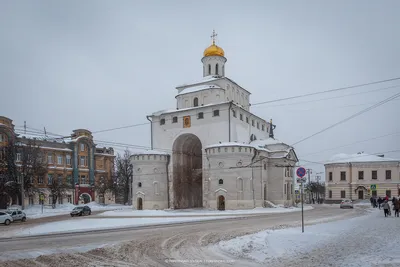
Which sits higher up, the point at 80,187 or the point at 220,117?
the point at 220,117

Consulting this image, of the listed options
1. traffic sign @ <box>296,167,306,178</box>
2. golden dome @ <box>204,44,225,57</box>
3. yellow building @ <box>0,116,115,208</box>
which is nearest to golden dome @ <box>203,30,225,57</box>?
golden dome @ <box>204,44,225,57</box>

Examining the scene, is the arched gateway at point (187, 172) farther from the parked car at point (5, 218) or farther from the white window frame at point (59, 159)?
the white window frame at point (59, 159)

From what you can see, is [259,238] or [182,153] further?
[182,153]

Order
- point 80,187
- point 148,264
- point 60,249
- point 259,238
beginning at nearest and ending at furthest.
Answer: point 148,264, point 60,249, point 259,238, point 80,187

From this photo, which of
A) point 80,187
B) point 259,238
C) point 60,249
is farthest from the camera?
point 80,187

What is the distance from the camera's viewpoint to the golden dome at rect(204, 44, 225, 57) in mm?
51719

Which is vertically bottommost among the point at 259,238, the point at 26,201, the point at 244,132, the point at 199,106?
the point at 26,201

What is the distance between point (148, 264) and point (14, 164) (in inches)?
1725

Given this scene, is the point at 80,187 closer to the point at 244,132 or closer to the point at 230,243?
the point at 244,132

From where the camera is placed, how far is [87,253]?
11.5 meters

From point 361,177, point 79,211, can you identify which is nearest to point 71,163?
point 79,211

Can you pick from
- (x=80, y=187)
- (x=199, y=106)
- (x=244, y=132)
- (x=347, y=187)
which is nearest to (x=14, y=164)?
(x=80, y=187)

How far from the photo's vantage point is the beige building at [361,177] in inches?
2287

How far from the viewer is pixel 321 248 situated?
37.3ft
